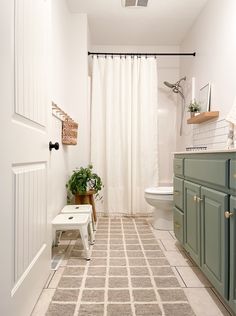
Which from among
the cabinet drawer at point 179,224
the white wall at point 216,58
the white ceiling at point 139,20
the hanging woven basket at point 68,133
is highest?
the white ceiling at point 139,20

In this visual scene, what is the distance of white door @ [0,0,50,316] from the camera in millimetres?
958

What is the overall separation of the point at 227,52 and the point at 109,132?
1.69 meters

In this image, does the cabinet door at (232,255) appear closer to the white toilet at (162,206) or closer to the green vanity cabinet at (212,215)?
the green vanity cabinet at (212,215)

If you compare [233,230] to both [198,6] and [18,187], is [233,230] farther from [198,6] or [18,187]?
[198,6]

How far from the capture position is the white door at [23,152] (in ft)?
3.14

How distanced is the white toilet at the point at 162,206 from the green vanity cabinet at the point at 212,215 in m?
0.69

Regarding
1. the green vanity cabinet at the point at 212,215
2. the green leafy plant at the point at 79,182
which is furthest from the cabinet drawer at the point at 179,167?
the green leafy plant at the point at 79,182

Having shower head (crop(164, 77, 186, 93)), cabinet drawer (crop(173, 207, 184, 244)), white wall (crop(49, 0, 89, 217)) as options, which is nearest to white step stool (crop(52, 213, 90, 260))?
white wall (crop(49, 0, 89, 217))

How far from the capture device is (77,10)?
3.09 meters

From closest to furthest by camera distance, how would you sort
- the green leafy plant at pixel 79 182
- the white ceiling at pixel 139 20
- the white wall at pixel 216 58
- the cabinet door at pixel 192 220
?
the cabinet door at pixel 192 220, the white wall at pixel 216 58, the green leafy plant at pixel 79 182, the white ceiling at pixel 139 20

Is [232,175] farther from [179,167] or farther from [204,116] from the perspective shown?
[204,116]

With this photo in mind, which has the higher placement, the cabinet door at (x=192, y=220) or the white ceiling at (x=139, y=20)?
the white ceiling at (x=139, y=20)

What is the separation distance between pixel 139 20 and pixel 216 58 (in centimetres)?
123

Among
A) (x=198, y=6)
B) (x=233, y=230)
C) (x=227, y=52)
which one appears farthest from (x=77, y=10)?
(x=233, y=230)
